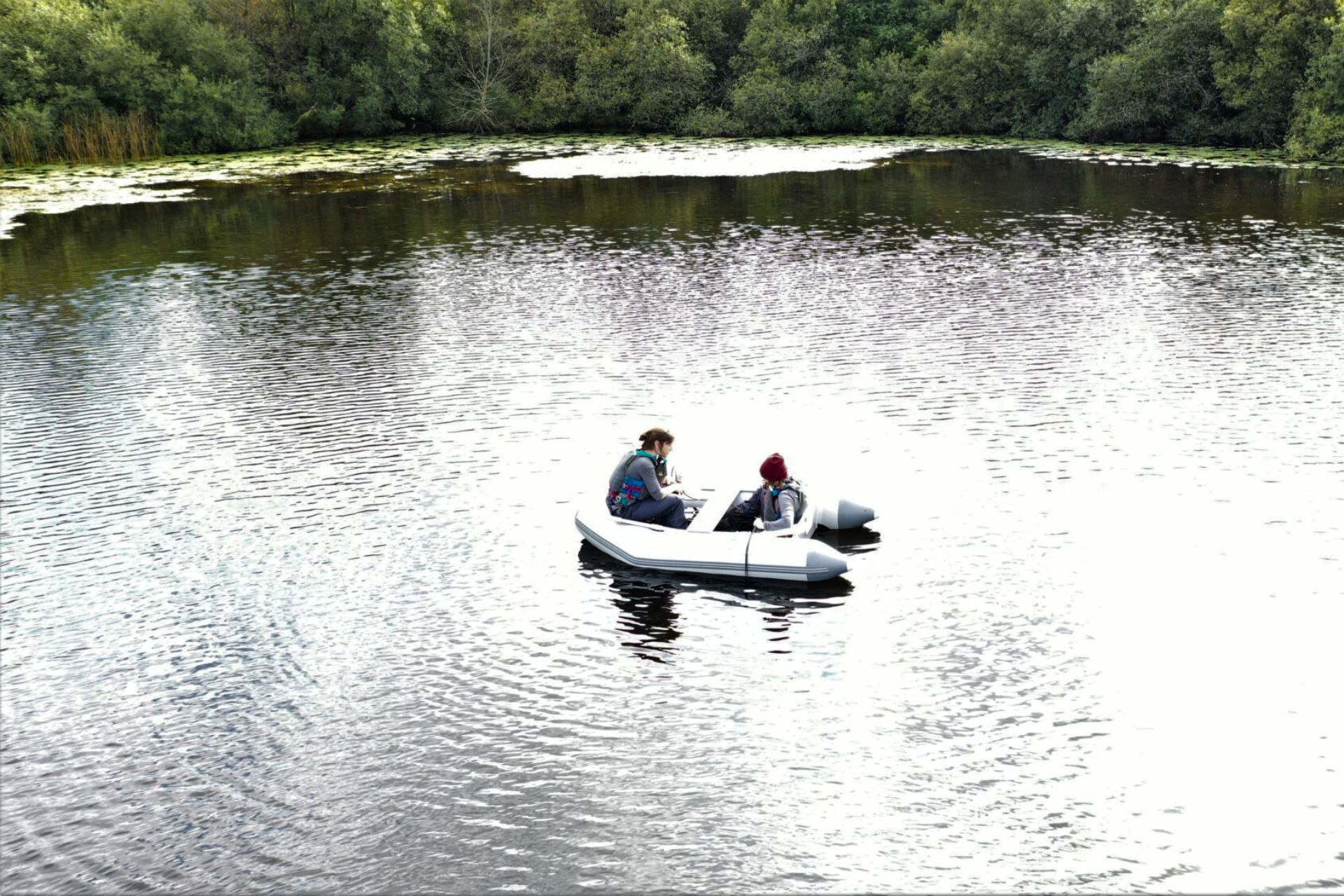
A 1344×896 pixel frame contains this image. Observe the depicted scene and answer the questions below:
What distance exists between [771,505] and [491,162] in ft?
122

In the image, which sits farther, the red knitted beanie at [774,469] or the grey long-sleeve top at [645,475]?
the grey long-sleeve top at [645,475]

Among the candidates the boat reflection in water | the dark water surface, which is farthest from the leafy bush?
the boat reflection in water

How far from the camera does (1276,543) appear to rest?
11945mm

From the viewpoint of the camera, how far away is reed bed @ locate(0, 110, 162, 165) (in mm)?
43969

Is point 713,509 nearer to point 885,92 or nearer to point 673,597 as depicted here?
point 673,597

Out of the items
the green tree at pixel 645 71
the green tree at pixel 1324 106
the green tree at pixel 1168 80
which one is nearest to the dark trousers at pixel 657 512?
the green tree at pixel 1324 106

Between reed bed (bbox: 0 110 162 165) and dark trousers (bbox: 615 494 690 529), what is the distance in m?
40.9

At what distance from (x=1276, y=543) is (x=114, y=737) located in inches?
427

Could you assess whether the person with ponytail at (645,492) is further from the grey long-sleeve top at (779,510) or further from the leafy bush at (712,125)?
the leafy bush at (712,125)

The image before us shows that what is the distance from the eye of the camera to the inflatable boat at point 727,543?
11492 mm

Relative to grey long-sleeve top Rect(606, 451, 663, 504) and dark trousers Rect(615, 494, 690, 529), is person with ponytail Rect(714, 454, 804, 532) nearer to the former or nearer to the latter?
dark trousers Rect(615, 494, 690, 529)

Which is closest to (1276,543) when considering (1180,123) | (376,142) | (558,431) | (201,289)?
(558,431)

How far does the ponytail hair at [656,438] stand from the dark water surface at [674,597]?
1279mm

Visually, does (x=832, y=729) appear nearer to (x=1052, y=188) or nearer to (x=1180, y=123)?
(x=1052, y=188)
